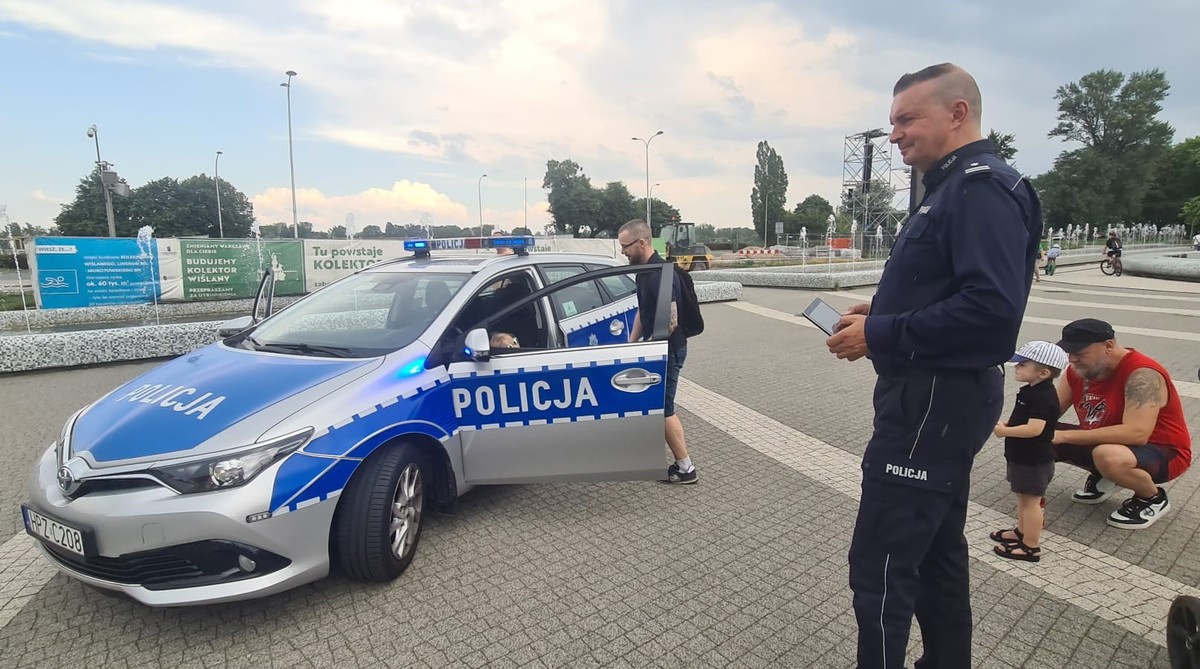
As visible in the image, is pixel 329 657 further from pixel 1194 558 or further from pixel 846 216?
pixel 846 216

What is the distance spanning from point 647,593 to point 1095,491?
3.16 meters

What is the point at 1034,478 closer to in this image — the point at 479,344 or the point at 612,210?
the point at 479,344

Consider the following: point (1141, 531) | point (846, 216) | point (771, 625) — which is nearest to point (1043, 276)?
point (1141, 531)

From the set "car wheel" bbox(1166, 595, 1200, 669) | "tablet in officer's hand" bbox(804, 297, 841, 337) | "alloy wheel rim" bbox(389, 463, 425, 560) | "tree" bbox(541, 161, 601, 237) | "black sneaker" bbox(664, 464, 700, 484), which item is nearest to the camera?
"car wheel" bbox(1166, 595, 1200, 669)

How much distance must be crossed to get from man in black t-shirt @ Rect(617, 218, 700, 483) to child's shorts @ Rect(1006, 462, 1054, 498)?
1948 mm

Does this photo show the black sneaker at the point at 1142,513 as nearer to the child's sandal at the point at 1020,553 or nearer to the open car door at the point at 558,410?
the child's sandal at the point at 1020,553

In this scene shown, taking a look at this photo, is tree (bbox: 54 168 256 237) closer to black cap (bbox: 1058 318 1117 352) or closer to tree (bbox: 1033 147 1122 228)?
black cap (bbox: 1058 318 1117 352)

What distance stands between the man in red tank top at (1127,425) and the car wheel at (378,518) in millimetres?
3710

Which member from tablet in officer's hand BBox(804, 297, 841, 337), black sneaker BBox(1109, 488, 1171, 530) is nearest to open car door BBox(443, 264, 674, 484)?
tablet in officer's hand BBox(804, 297, 841, 337)


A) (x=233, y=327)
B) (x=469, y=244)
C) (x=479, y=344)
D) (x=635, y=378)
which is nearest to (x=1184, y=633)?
(x=635, y=378)

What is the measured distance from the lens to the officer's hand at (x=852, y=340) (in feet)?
6.11

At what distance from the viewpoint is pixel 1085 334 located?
3365mm

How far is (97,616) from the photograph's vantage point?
9.09 ft

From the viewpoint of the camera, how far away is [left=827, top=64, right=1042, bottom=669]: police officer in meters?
1.64
